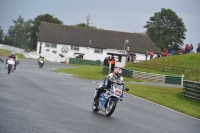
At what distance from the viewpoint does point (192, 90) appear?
1255 inches

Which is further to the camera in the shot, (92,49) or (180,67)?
(92,49)

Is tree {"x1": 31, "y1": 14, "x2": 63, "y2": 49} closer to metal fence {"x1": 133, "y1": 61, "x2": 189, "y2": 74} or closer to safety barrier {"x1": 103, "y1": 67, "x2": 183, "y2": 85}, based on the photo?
metal fence {"x1": 133, "y1": 61, "x2": 189, "y2": 74}

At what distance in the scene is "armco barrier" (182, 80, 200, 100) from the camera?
102 feet

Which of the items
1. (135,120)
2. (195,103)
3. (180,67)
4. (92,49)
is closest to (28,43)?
(92,49)

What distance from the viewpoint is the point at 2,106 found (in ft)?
48.8

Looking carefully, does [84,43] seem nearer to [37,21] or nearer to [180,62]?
[37,21]

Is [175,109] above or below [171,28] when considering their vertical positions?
below

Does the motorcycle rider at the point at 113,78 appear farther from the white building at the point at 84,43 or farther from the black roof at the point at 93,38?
the black roof at the point at 93,38

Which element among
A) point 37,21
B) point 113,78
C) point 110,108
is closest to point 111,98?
point 110,108

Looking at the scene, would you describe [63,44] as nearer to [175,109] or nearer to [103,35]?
[103,35]

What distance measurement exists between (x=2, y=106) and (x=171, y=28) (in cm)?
11089

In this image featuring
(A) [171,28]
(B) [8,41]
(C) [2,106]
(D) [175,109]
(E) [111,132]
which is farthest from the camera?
(A) [171,28]

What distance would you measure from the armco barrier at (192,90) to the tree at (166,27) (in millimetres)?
89188

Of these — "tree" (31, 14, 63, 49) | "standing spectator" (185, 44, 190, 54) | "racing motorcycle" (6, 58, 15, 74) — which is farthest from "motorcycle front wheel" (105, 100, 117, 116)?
"tree" (31, 14, 63, 49)
